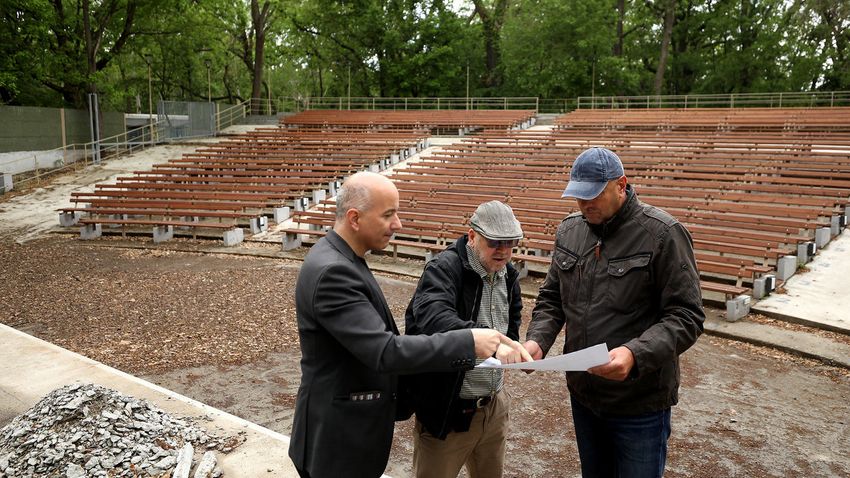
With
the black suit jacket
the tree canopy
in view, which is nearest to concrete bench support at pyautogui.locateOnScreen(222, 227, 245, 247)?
the black suit jacket

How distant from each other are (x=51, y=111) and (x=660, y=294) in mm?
25100

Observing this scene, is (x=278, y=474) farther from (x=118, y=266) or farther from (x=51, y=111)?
(x=51, y=111)

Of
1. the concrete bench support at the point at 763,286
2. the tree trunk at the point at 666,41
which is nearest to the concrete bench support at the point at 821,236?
the concrete bench support at the point at 763,286

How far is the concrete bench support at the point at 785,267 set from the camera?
8.77 m

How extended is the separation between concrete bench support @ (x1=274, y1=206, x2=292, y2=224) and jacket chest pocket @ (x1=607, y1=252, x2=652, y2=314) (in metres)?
13.1

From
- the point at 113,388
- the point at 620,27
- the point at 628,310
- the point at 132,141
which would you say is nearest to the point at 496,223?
the point at 628,310

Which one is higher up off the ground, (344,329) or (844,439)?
(344,329)

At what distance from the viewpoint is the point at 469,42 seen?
122 ft

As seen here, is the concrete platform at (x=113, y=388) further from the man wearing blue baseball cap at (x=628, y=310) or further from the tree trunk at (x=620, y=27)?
the tree trunk at (x=620, y=27)

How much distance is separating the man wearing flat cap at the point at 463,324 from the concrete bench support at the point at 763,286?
6.77m

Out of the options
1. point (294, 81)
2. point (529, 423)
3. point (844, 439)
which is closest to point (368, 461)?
point (529, 423)

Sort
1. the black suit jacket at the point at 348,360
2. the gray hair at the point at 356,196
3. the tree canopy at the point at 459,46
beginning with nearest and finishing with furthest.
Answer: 1. the black suit jacket at the point at 348,360
2. the gray hair at the point at 356,196
3. the tree canopy at the point at 459,46

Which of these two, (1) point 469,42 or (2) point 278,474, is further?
(1) point 469,42

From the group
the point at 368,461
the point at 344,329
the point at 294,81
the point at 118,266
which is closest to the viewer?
the point at 344,329
